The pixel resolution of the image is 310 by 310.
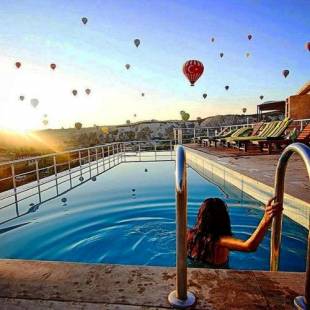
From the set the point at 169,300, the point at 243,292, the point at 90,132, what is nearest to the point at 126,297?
the point at 169,300

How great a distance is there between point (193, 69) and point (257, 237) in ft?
43.1

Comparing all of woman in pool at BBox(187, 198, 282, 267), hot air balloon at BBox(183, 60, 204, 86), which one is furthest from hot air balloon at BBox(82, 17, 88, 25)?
woman in pool at BBox(187, 198, 282, 267)

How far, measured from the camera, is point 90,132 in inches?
1825

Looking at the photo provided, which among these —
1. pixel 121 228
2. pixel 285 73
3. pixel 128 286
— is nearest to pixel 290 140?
pixel 121 228

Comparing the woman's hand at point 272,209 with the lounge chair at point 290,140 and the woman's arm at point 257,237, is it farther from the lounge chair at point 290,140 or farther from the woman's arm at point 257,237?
the lounge chair at point 290,140

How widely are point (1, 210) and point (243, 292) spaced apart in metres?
5.20

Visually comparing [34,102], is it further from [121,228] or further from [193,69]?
[121,228]

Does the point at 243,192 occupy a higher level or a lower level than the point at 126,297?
lower

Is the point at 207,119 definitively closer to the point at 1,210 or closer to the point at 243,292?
the point at 1,210

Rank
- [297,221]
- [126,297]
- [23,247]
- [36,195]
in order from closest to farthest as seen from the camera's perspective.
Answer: [126,297], [297,221], [23,247], [36,195]

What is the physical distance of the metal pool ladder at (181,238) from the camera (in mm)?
1232

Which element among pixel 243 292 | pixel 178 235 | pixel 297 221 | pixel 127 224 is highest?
pixel 178 235

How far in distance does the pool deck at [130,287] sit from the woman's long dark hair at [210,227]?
2.25 ft

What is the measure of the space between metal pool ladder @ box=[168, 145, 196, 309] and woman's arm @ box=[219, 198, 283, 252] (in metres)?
0.70
